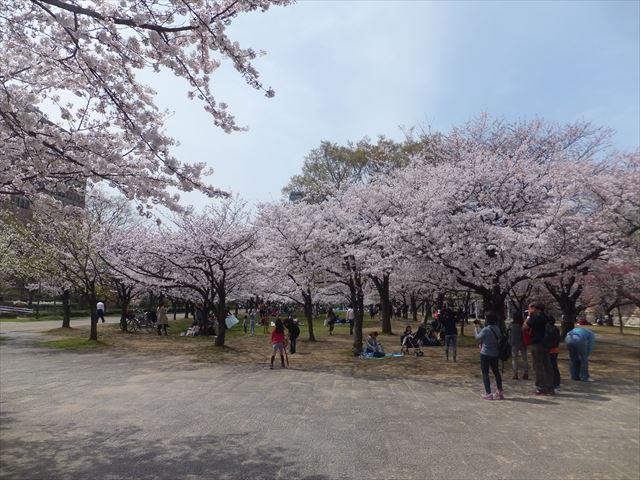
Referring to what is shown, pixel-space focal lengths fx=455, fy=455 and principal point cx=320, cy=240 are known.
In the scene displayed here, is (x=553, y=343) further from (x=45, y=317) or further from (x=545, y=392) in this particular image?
(x=45, y=317)

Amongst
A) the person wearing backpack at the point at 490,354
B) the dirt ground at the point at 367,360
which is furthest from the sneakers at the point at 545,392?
the dirt ground at the point at 367,360

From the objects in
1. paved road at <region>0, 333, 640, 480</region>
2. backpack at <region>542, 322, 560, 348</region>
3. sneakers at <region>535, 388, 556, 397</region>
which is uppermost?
backpack at <region>542, 322, 560, 348</region>

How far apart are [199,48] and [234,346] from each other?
1440 centimetres

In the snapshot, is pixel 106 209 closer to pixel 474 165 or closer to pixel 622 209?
pixel 474 165

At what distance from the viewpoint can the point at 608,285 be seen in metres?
21.3

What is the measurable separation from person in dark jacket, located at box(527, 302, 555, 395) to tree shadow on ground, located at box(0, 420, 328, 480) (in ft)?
20.1

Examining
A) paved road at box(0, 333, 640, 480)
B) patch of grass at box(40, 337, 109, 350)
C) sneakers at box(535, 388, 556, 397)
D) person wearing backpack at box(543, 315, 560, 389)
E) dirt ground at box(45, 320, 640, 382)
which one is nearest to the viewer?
paved road at box(0, 333, 640, 480)

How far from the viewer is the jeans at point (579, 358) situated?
1077 centimetres

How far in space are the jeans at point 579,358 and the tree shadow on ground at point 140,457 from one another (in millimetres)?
8405

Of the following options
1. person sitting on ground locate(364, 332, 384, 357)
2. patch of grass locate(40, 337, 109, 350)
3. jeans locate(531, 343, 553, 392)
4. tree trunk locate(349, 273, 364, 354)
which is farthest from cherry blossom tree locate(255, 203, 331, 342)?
jeans locate(531, 343, 553, 392)

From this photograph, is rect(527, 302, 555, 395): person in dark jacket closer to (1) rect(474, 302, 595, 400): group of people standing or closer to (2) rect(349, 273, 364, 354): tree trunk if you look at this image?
→ (1) rect(474, 302, 595, 400): group of people standing

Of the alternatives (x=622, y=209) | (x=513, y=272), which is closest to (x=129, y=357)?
(x=513, y=272)

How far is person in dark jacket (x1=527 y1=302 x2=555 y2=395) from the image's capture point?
906cm

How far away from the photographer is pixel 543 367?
9.12 metres
